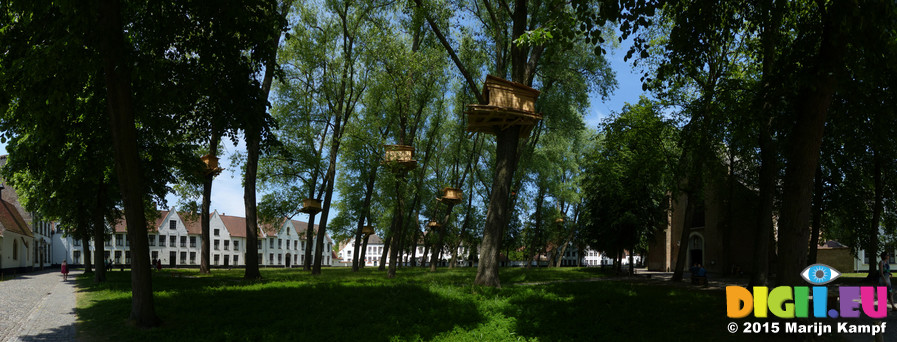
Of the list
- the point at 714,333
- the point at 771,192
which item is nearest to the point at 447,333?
the point at 714,333

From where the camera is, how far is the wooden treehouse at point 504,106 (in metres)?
14.4

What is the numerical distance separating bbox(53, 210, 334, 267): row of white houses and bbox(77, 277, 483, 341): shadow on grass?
180ft

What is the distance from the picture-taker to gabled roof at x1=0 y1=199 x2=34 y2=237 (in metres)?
42.8

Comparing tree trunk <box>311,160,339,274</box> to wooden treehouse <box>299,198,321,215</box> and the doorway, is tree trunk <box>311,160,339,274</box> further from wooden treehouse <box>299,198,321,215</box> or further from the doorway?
the doorway

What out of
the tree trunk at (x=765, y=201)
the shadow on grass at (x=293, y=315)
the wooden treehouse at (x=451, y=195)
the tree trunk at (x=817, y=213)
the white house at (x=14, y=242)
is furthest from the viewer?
the white house at (x=14, y=242)

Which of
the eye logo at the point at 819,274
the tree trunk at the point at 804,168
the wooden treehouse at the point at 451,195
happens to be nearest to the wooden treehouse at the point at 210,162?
the wooden treehouse at the point at 451,195

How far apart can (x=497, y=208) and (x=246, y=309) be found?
23.6 feet

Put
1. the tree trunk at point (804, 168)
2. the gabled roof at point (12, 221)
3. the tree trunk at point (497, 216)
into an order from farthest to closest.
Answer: the gabled roof at point (12, 221) < the tree trunk at point (497, 216) < the tree trunk at point (804, 168)

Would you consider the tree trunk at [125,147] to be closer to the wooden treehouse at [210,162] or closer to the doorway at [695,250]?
the wooden treehouse at [210,162]

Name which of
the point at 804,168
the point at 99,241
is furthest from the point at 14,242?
the point at 804,168

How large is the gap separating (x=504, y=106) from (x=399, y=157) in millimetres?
9936

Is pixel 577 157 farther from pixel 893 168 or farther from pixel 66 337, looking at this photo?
pixel 66 337

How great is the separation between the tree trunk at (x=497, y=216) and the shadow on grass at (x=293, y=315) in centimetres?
204
